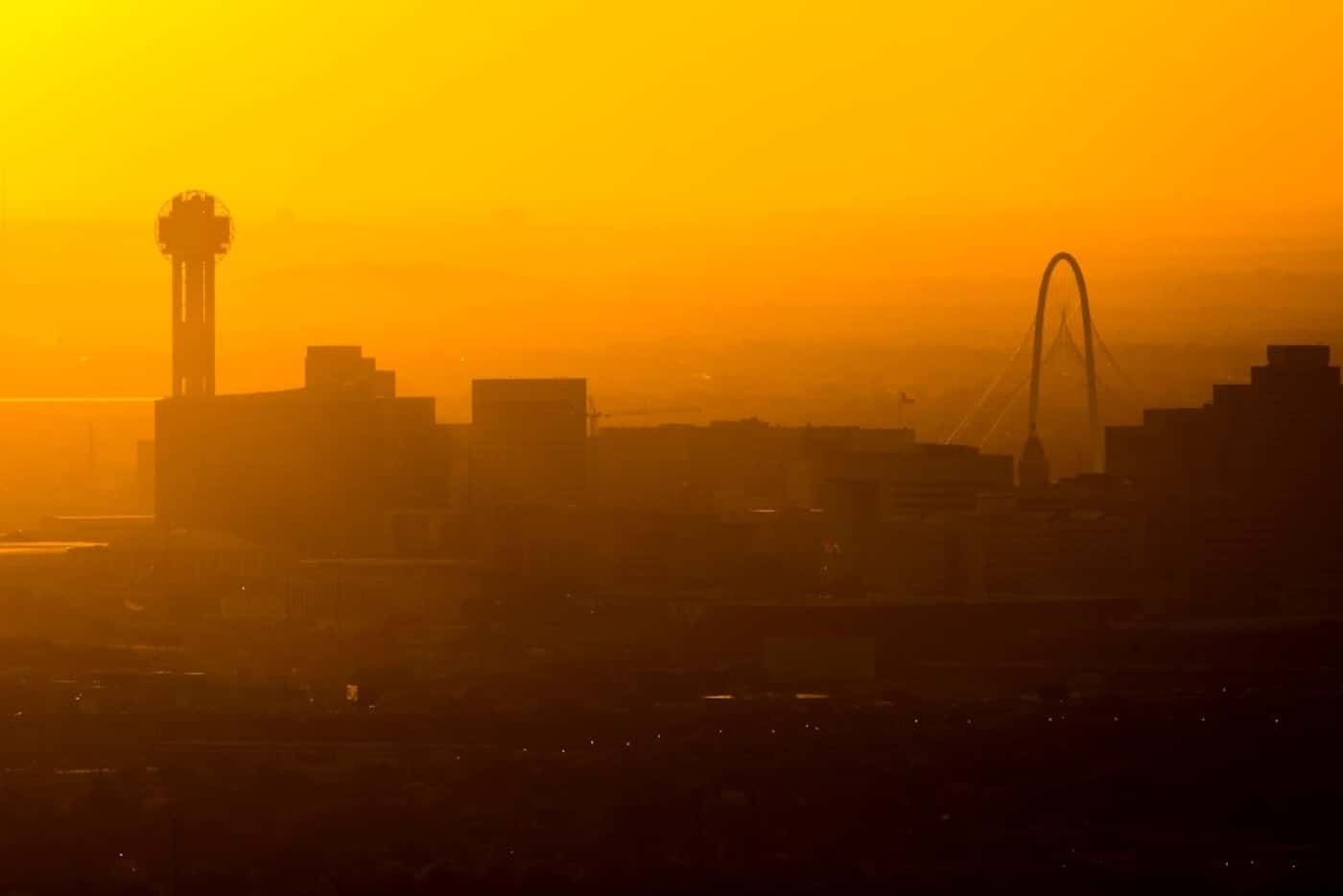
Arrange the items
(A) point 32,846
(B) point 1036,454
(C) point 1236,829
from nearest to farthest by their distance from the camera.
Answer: (A) point 32,846
(C) point 1236,829
(B) point 1036,454

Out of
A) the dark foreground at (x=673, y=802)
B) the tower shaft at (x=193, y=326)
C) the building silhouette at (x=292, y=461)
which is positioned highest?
the tower shaft at (x=193, y=326)

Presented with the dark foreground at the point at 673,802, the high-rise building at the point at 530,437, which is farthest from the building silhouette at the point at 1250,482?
the dark foreground at the point at 673,802

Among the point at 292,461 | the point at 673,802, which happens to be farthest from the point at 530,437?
the point at 673,802

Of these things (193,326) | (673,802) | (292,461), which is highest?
(193,326)

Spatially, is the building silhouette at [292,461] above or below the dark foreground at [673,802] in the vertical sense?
above

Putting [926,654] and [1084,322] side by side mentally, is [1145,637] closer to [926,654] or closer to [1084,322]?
[926,654]

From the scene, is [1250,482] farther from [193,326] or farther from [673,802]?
[673,802]

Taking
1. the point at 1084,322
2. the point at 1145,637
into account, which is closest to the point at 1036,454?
the point at 1084,322

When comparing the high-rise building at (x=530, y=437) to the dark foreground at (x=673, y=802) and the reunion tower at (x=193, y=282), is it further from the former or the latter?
the dark foreground at (x=673, y=802)

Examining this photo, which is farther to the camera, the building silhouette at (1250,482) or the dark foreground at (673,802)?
the building silhouette at (1250,482)
